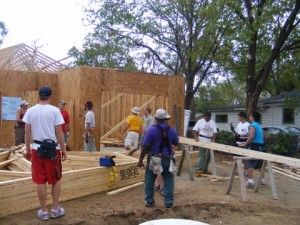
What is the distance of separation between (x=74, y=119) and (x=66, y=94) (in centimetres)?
134

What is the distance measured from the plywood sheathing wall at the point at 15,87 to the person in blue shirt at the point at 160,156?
27.7ft

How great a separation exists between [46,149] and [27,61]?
45.0 ft

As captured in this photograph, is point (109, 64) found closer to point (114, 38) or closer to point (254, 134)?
point (114, 38)

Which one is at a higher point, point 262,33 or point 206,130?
point 262,33

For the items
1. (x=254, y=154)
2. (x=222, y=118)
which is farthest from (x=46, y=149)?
(x=222, y=118)

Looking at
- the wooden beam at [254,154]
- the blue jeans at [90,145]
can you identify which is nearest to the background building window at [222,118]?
the blue jeans at [90,145]

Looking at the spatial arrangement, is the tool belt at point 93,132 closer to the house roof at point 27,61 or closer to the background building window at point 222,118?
the house roof at point 27,61

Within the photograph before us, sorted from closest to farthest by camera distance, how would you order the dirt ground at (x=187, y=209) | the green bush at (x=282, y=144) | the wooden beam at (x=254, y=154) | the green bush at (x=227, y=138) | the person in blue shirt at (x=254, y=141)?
the dirt ground at (x=187, y=209) → the wooden beam at (x=254, y=154) → the person in blue shirt at (x=254, y=141) → the green bush at (x=282, y=144) → the green bush at (x=227, y=138)

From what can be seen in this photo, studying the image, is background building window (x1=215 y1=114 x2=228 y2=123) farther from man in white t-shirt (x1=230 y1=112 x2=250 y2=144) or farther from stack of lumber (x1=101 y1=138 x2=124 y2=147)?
man in white t-shirt (x1=230 y1=112 x2=250 y2=144)


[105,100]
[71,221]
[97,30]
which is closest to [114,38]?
[97,30]

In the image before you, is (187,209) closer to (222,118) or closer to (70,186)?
(70,186)

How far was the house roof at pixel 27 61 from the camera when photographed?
17.6 m

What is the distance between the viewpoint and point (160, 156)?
6.60 m

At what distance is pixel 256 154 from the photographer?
7621 mm
